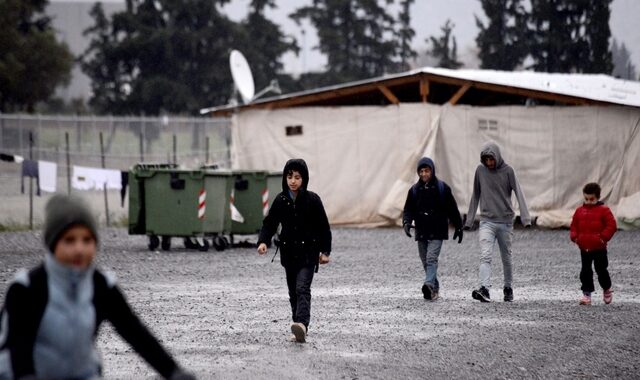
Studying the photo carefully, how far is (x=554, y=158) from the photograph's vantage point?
1051 inches

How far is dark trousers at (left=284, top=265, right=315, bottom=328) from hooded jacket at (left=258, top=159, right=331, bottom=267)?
0.20ft

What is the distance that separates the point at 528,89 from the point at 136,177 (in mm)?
9965

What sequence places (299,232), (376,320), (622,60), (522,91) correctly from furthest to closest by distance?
(622,60)
(522,91)
(376,320)
(299,232)

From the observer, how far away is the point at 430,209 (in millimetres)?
13078

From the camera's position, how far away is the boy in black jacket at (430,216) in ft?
42.4

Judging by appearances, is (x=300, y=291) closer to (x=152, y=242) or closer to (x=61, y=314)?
(x=61, y=314)

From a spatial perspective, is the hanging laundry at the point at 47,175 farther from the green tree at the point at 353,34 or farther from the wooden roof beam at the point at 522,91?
the green tree at the point at 353,34

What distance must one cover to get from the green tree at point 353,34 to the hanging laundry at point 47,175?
4459cm

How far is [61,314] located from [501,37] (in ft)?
216

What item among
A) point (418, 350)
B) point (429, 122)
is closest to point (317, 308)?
point (418, 350)

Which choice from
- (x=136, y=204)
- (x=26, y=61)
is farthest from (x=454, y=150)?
(x=26, y=61)

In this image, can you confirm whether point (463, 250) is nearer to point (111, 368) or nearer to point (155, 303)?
point (155, 303)

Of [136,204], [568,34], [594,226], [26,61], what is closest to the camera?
[594,226]

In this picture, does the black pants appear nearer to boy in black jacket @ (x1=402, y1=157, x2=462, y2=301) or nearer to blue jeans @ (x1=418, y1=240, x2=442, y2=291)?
boy in black jacket @ (x1=402, y1=157, x2=462, y2=301)
